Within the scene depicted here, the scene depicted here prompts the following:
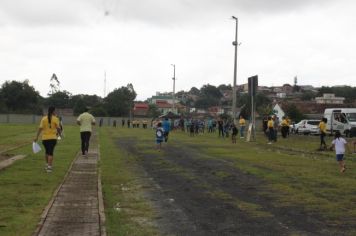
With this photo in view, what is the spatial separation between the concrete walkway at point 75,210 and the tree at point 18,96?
120 metres

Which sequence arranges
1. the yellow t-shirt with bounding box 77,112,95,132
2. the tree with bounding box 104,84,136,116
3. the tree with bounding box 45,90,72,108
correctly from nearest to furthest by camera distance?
the yellow t-shirt with bounding box 77,112,95,132 → the tree with bounding box 104,84,136,116 → the tree with bounding box 45,90,72,108

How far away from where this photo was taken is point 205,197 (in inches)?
449

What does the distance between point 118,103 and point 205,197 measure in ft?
440

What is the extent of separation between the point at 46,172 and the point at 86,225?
7.23m

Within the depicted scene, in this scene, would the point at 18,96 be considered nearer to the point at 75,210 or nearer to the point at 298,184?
the point at 298,184

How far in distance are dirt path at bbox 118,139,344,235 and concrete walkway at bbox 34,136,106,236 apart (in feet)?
3.23

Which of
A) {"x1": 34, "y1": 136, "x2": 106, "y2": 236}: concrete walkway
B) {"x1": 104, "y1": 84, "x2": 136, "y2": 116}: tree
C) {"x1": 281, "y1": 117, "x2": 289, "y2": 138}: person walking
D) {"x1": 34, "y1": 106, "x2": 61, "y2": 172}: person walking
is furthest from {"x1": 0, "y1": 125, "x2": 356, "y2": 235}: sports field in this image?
{"x1": 104, "y1": 84, "x2": 136, "y2": 116}: tree

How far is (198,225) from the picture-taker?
338 inches

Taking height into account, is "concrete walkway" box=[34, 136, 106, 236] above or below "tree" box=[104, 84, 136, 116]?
below

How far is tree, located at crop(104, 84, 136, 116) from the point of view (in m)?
141

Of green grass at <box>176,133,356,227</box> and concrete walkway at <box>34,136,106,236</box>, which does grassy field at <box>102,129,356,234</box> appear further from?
concrete walkway at <box>34,136,106,236</box>

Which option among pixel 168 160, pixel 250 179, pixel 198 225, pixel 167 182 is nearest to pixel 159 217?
pixel 198 225

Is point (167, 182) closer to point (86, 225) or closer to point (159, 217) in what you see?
point (159, 217)

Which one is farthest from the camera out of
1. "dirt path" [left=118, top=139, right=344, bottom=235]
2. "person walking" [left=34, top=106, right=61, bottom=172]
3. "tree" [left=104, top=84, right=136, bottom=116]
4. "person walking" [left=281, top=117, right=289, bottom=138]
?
"tree" [left=104, top=84, right=136, bottom=116]
